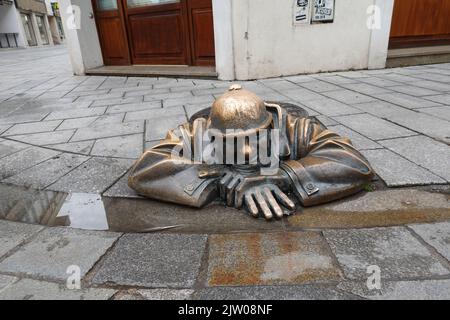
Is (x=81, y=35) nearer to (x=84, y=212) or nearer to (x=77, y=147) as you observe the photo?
(x=77, y=147)

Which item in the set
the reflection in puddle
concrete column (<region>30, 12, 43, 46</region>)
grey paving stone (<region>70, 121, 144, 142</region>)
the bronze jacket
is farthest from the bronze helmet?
concrete column (<region>30, 12, 43, 46</region>)

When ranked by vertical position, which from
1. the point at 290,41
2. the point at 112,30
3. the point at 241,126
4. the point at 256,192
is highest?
the point at 112,30

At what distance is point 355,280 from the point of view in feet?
4.10

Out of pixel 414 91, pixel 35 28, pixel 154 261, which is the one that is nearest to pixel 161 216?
Answer: pixel 154 261

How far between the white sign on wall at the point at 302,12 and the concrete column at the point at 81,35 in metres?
4.45

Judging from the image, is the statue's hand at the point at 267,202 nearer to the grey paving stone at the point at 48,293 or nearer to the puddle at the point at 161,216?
the puddle at the point at 161,216

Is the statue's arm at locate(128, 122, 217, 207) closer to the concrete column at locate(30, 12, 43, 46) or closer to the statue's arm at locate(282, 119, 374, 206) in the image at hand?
the statue's arm at locate(282, 119, 374, 206)

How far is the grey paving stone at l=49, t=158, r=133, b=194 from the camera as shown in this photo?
2.15 meters

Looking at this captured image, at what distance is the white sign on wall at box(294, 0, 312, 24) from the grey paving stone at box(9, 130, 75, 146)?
3.94 metres

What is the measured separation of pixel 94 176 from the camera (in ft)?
7.54

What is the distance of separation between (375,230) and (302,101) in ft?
8.56

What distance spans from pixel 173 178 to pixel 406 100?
3213 millimetres

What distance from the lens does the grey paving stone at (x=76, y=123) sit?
137 inches
